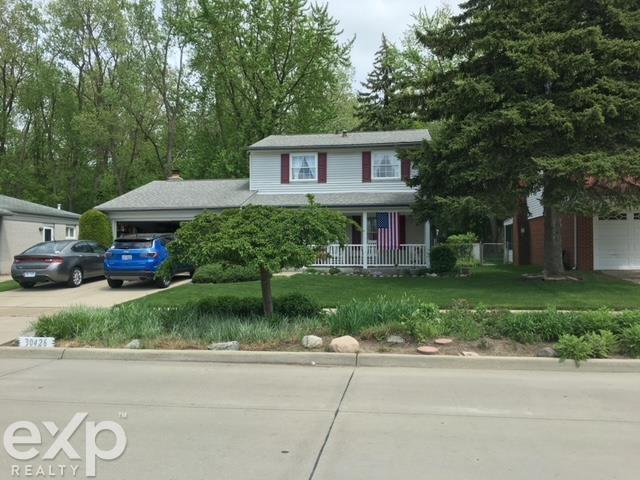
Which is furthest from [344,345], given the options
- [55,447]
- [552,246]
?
[552,246]

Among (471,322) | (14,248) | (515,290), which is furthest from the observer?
(14,248)

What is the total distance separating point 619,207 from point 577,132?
2.37 m

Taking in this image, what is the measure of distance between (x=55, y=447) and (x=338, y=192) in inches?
787

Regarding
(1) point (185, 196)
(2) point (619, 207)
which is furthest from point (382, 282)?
(1) point (185, 196)

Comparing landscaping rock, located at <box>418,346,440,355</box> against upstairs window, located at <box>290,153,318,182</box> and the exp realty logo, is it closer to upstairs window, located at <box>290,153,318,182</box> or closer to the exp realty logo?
the exp realty logo

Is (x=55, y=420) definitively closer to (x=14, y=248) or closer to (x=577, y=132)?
(x=577, y=132)

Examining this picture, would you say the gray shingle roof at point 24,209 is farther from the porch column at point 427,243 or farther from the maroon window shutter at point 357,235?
the porch column at point 427,243

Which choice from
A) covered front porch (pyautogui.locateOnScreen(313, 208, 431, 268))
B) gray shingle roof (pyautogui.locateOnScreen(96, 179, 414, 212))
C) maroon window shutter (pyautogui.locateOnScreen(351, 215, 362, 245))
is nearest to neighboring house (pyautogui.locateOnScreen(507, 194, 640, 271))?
covered front porch (pyautogui.locateOnScreen(313, 208, 431, 268))

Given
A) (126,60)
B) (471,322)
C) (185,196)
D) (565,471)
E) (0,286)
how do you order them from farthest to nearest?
(126,60)
(185,196)
(0,286)
(471,322)
(565,471)

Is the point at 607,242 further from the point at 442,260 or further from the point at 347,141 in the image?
the point at 347,141

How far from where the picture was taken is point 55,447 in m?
4.72

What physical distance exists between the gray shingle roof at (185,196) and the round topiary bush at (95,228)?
0.72m

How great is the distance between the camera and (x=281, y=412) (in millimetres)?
5711

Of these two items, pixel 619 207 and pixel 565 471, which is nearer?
pixel 565 471
